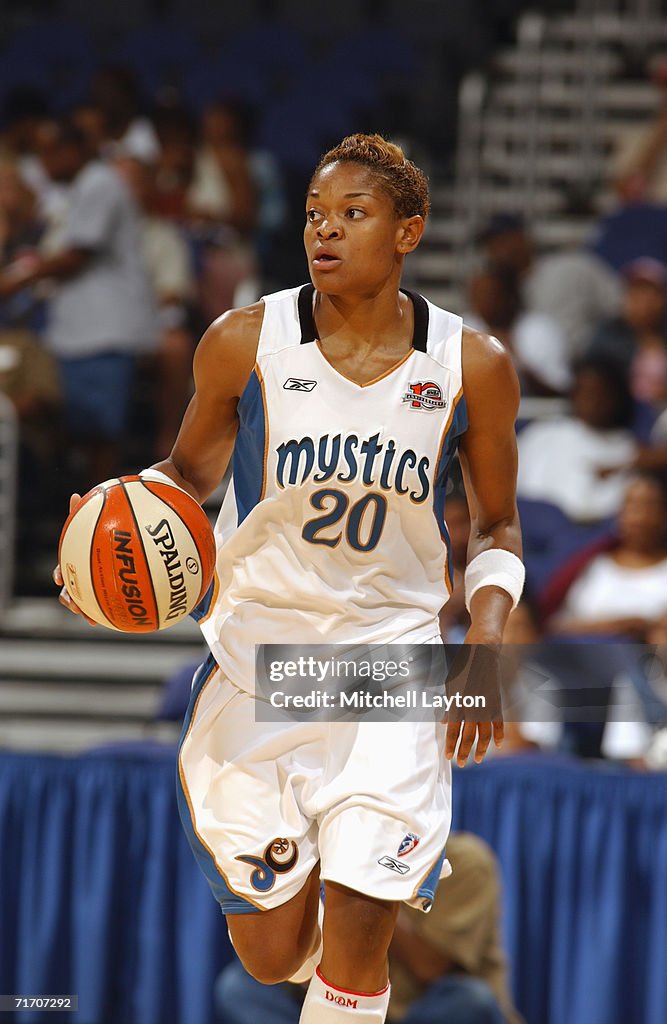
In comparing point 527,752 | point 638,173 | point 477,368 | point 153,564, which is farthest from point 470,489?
point 638,173

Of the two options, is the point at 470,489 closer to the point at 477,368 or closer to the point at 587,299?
the point at 477,368

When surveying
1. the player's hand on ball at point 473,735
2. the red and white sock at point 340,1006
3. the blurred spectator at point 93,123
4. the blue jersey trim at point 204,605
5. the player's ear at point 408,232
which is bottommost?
the red and white sock at point 340,1006

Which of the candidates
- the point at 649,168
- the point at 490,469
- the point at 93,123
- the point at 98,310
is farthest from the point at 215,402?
the point at 649,168

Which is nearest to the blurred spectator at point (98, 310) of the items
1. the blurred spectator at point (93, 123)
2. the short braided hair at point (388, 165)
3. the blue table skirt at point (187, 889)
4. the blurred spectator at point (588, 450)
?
the blurred spectator at point (93, 123)

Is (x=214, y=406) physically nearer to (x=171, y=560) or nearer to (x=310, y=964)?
(x=171, y=560)

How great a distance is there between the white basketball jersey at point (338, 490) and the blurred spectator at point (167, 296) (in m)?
4.45

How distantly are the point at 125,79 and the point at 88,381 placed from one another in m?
2.32

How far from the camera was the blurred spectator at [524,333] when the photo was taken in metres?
8.12

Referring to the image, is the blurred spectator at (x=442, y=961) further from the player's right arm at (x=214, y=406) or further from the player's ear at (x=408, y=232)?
the player's ear at (x=408, y=232)

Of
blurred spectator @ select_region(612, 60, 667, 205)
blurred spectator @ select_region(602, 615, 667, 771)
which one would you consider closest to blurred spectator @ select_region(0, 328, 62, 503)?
blurred spectator @ select_region(602, 615, 667, 771)

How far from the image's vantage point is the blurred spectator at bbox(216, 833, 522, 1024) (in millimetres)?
4625

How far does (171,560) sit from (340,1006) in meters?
0.93

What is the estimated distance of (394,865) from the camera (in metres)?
3.23

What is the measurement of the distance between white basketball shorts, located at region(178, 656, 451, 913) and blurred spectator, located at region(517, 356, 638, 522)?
4109 mm
